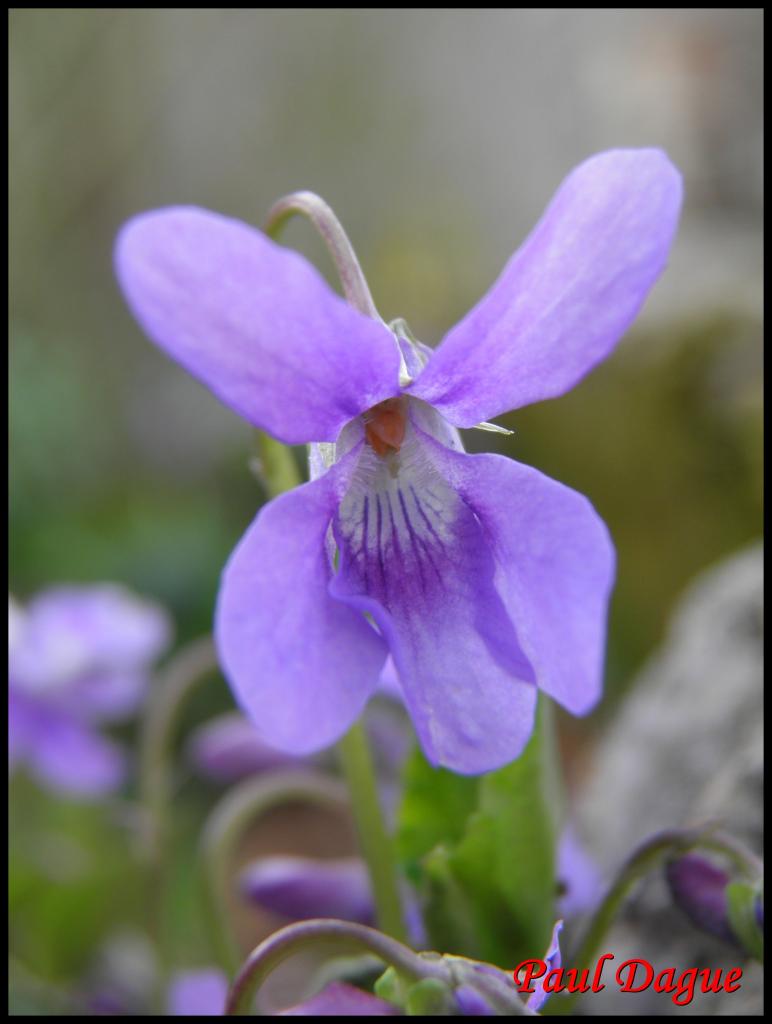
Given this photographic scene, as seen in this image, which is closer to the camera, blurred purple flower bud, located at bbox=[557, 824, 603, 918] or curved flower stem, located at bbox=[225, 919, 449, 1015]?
curved flower stem, located at bbox=[225, 919, 449, 1015]

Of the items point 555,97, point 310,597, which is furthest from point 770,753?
point 555,97

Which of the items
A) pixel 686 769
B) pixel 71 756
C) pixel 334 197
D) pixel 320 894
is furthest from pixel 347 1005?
pixel 334 197

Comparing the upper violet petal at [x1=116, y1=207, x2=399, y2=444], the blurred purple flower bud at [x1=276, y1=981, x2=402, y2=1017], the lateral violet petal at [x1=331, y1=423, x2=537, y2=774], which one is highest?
the upper violet petal at [x1=116, y1=207, x2=399, y2=444]

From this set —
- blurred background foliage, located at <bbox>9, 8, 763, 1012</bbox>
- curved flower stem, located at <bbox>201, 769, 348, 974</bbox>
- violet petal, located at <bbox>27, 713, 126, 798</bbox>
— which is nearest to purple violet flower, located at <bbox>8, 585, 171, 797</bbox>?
violet petal, located at <bbox>27, 713, 126, 798</bbox>

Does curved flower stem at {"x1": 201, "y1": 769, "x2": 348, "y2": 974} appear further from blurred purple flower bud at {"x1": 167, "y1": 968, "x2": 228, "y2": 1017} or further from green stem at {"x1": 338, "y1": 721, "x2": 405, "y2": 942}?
green stem at {"x1": 338, "y1": 721, "x2": 405, "y2": 942}

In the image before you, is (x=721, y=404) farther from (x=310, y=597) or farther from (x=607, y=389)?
(x=310, y=597)

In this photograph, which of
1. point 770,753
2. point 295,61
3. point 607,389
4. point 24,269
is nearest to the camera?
point 770,753
